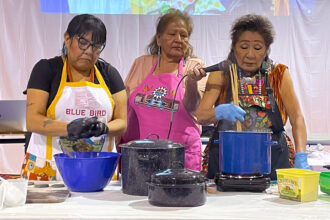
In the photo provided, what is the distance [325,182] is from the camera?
1555mm

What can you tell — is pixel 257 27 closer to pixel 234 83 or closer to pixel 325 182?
pixel 234 83

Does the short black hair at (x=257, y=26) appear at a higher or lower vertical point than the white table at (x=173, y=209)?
higher

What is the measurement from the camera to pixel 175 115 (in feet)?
7.88

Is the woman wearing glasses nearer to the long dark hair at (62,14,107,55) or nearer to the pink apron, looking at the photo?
the long dark hair at (62,14,107,55)

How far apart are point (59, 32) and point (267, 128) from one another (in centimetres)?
371

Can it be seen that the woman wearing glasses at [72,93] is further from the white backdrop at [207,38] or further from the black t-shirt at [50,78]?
the white backdrop at [207,38]

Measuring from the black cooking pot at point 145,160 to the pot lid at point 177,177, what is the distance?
10 cm

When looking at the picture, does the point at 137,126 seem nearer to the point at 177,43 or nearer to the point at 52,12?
the point at 177,43

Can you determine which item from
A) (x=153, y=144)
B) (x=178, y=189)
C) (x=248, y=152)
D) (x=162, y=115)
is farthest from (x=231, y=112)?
(x=162, y=115)

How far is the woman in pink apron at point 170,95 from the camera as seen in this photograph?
7.83ft

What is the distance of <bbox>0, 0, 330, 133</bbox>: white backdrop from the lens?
5109mm

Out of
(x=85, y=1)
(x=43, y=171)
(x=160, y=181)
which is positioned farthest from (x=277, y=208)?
(x=85, y=1)

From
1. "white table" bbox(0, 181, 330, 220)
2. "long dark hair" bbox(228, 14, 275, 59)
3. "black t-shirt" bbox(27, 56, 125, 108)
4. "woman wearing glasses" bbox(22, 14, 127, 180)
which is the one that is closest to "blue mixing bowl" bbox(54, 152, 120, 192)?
"white table" bbox(0, 181, 330, 220)

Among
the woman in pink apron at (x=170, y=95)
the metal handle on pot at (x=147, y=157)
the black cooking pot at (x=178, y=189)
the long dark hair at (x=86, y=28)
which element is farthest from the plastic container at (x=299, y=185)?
the long dark hair at (x=86, y=28)
